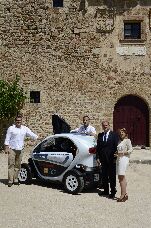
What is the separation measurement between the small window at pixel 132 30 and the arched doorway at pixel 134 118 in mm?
2629

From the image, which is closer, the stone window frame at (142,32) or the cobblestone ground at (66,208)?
the cobblestone ground at (66,208)

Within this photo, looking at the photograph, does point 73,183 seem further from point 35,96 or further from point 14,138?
point 35,96

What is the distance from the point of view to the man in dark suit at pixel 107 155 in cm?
893

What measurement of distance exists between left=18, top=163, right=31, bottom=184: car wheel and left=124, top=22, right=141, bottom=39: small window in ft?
30.9

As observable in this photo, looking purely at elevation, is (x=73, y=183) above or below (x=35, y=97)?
below

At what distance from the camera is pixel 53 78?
1736 cm

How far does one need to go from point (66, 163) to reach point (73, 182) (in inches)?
20.3

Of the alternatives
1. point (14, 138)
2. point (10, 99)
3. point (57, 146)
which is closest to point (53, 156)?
point (57, 146)

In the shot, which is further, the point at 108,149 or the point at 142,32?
the point at 142,32

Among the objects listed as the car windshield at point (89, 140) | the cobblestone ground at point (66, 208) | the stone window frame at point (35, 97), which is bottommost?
the cobblestone ground at point (66, 208)

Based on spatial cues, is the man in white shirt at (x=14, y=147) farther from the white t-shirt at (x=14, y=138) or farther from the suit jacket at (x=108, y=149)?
the suit jacket at (x=108, y=149)

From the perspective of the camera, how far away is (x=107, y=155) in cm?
898

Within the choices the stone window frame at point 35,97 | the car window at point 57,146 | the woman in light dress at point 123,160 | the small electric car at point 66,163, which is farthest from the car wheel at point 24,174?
the stone window frame at point 35,97

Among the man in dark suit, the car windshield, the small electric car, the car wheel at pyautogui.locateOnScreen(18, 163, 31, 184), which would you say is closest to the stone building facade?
the car wheel at pyautogui.locateOnScreen(18, 163, 31, 184)
